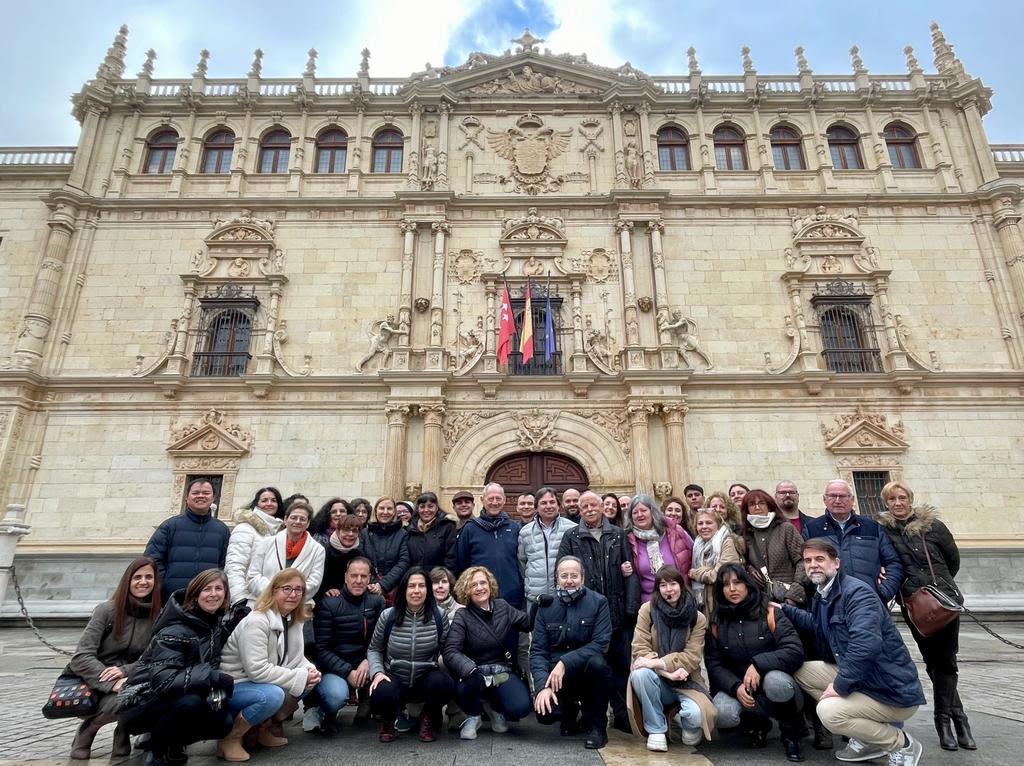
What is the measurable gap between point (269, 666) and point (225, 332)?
45.1ft

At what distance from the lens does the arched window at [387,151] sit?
18469 mm

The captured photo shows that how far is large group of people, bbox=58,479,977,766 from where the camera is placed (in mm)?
4129

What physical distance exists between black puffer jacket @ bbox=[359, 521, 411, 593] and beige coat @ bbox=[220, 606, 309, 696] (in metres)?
1.53

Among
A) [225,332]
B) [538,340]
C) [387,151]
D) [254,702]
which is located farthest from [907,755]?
[387,151]

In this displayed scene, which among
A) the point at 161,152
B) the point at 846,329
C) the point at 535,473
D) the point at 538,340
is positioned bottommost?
the point at 535,473

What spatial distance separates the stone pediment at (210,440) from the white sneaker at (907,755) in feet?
47.0

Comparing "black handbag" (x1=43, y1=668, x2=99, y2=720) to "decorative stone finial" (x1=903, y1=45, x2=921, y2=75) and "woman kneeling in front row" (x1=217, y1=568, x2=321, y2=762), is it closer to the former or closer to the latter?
"woman kneeling in front row" (x1=217, y1=568, x2=321, y2=762)

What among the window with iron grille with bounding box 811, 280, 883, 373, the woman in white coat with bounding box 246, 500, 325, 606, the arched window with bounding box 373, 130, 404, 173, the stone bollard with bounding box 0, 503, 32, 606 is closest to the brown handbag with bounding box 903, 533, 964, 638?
the woman in white coat with bounding box 246, 500, 325, 606

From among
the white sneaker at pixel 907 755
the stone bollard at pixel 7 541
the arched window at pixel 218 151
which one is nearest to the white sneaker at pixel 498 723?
the white sneaker at pixel 907 755

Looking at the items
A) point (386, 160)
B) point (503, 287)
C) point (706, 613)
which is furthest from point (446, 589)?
point (386, 160)

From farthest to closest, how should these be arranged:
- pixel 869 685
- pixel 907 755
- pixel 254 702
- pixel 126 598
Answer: pixel 126 598 < pixel 254 702 < pixel 869 685 < pixel 907 755

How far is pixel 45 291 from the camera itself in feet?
51.9

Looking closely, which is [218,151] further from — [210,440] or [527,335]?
[527,335]

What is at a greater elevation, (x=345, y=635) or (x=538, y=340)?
(x=538, y=340)
